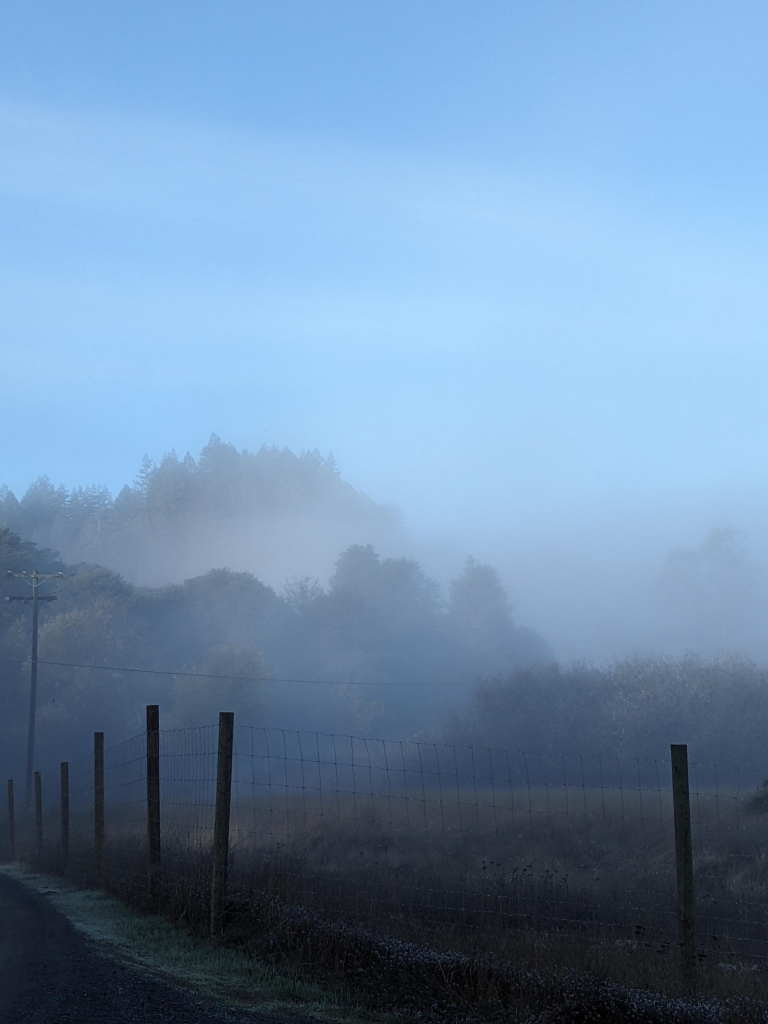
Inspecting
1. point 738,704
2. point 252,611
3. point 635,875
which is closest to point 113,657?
point 252,611

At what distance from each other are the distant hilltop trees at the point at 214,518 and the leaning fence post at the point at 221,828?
107 meters

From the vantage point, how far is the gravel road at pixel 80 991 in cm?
707

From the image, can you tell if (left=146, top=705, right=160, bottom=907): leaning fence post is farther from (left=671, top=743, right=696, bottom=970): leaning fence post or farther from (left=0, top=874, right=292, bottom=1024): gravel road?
(left=671, top=743, right=696, bottom=970): leaning fence post

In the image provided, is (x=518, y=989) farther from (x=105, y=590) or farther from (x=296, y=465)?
(x=296, y=465)

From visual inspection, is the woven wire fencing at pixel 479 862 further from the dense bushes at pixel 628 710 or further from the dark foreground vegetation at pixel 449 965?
the dense bushes at pixel 628 710

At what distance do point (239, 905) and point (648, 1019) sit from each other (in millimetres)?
4768

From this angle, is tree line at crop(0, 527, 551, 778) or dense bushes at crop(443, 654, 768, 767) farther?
tree line at crop(0, 527, 551, 778)

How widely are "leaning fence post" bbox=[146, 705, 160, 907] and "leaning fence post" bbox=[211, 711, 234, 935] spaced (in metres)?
1.86

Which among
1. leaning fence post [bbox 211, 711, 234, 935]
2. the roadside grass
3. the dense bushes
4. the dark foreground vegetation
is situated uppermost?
leaning fence post [bbox 211, 711, 234, 935]

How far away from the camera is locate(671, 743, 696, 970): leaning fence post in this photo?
7.42 m

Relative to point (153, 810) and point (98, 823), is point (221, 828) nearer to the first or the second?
point (153, 810)

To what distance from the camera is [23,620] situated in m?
67.5

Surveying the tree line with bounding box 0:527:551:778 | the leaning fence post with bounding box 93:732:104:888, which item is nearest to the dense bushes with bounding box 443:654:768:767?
the tree line with bounding box 0:527:551:778

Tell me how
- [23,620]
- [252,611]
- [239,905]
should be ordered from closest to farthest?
[239,905], [23,620], [252,611]
